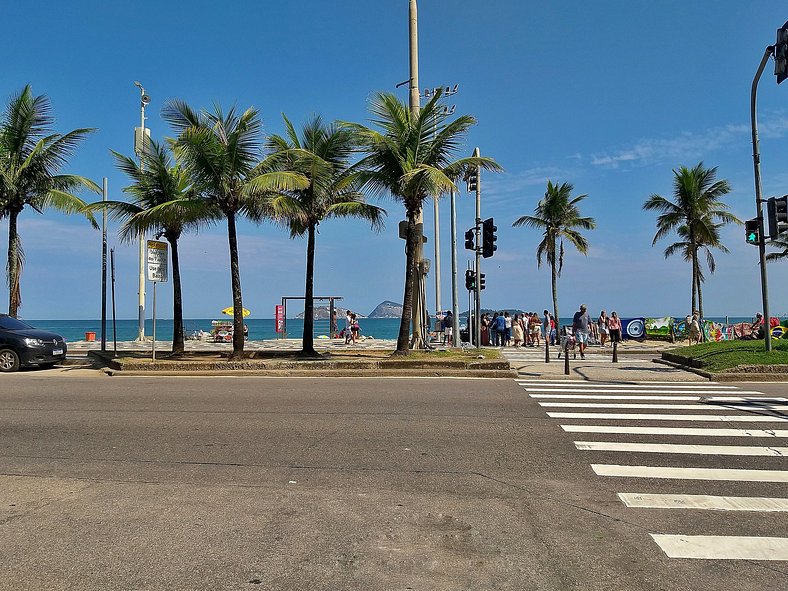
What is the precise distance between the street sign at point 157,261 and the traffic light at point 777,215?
16.4 metres

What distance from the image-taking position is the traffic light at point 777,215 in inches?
594

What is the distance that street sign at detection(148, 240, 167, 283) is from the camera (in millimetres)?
18344

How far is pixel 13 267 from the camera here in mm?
20922

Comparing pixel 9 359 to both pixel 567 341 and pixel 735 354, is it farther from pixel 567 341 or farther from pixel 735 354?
pixel 735 354

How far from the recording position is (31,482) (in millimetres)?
6348

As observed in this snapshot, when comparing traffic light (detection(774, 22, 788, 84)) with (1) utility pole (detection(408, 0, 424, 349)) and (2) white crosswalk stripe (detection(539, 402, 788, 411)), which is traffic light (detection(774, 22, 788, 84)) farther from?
(1) utility pole (detection(408, 0, 424, 349))

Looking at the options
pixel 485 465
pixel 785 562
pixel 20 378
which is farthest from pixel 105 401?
pixel 785 562

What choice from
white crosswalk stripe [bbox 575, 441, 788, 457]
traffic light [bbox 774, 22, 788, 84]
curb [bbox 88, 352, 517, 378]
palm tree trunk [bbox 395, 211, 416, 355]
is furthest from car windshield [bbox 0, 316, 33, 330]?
traffic light [bbox 774, 22, 788, 84]

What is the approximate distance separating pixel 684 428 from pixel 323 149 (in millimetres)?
13618

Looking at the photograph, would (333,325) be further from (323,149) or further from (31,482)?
(31,482)

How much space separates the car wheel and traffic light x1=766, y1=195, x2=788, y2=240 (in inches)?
802

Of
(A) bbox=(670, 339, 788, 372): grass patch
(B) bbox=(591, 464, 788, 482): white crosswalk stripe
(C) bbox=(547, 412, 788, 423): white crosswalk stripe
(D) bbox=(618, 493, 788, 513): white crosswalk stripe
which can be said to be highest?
(A) bbox=(670, 339, 788, 372): grass patch

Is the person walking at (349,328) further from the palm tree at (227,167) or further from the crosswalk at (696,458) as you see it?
the crosswalk at (696,458)

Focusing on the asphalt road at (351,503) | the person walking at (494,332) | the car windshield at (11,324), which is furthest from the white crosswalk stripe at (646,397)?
the person walking at (494,332)
